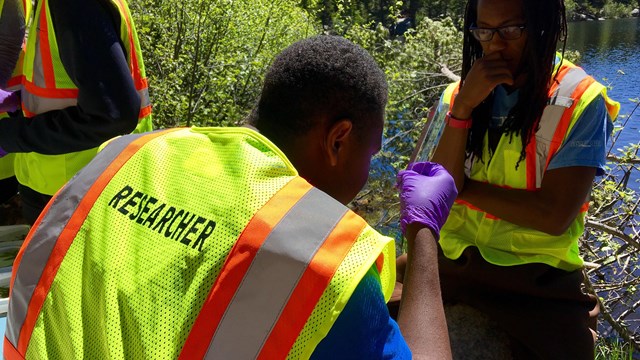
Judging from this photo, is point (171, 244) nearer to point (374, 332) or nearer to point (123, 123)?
point (374, 332)

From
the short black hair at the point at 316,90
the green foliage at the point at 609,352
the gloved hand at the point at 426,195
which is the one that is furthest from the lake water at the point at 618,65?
the short black hair at the point at 316,90

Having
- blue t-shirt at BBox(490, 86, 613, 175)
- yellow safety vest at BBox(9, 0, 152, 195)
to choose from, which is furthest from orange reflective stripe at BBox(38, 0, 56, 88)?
blue t-shirt at BBox(490, 86, 613, 175)

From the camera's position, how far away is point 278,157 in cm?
136

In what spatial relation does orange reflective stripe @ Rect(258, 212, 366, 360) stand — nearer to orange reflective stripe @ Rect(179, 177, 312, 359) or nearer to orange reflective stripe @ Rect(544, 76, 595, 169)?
orange reflective stripe @ Rect(179, 177, 312, 359)

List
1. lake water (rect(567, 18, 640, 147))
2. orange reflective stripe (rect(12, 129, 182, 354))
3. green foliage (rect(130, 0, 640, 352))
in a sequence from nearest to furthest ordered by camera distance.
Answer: orange reflective stripe (rect(12, 129, 182, 354)), green foliage (rect(130, 0, 640, 352)), lake water (rect(567, 18, 640, 147))

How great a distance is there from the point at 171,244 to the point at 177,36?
5748mm

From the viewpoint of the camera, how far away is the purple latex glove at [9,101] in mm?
2719

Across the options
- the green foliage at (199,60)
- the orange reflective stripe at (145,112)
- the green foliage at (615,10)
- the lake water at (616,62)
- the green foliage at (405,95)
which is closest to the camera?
the orange reflective stripe at (145,112)

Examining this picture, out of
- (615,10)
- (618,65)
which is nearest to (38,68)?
(618,65)

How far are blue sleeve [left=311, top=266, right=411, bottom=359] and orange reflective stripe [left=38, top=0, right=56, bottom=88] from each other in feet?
5.46

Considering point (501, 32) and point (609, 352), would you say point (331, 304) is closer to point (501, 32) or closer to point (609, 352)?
point (501, 32)

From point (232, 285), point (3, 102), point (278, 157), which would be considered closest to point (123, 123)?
point (3, 102)

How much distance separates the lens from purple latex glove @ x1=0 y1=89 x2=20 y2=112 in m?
2.72

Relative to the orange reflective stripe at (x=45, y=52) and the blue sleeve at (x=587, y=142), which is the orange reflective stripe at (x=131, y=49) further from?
the blue sleeve at (x=587, y=142)
